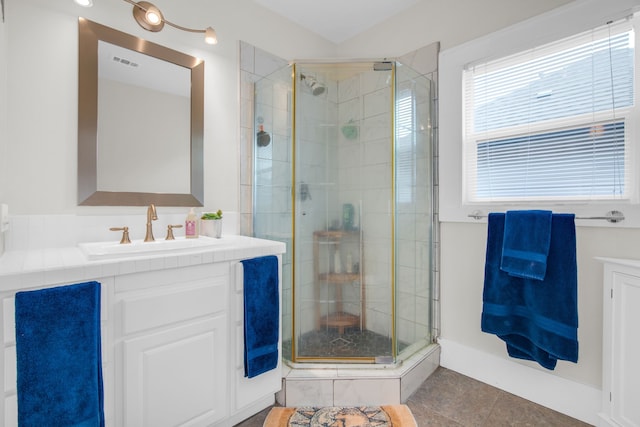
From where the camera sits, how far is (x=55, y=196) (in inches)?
59.4

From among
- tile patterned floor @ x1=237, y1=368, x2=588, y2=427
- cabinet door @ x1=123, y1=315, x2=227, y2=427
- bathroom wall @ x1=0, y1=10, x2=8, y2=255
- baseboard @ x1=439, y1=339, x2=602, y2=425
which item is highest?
bathroom wall @ x1=0, y1=10, x2=8, y2=255

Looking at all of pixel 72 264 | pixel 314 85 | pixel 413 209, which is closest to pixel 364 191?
pixel 413 209

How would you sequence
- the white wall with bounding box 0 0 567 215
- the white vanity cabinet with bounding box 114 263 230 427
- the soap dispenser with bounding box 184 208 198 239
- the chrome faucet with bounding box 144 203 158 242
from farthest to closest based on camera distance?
the soap dispenser with bounding box 184 208 198 239 < the chrome faucet with bounding box 144 203 158 242 < the white wall with bounding box 0 0 567 215 < the white vanity cabinet with bounding box 114 263 230 427

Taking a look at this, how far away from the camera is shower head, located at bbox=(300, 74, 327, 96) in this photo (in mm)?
1981

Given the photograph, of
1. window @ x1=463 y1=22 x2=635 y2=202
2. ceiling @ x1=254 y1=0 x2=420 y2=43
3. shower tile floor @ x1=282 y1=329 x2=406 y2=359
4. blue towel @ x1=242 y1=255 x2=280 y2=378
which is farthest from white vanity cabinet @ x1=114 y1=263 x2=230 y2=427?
ceiling @ x1=254 y1=0 x2=420 y2=43

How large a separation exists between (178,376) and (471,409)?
1551mm

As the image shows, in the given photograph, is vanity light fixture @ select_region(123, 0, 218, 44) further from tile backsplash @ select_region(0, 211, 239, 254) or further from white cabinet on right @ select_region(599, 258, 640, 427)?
white cabinet on right @ select_region(599, 258, 640, 427)

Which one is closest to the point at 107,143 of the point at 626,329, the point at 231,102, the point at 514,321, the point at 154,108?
the point at 154,108

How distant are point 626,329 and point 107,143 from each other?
2.66m

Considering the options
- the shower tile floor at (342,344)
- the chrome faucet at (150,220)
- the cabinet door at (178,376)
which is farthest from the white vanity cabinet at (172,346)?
the shower tile floor at (342,344)

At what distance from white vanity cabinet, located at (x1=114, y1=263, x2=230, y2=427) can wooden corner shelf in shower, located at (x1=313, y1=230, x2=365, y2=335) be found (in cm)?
77

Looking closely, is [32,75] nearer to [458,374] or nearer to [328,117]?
[328,117]

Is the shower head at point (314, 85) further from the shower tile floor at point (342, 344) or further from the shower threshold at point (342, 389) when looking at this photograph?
the shower threshold at point (342, 389)

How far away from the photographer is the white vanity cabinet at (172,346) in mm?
1183
